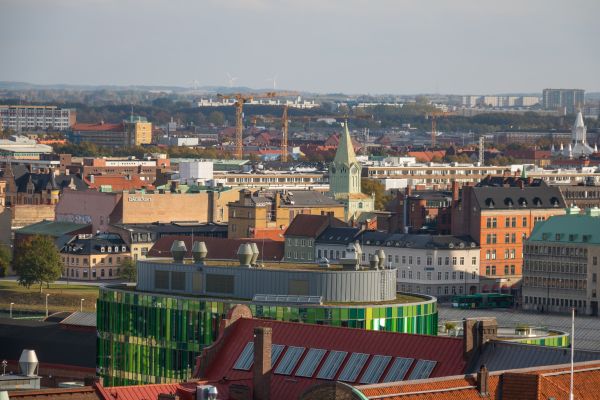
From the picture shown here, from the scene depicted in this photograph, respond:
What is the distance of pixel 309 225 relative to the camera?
387 ft

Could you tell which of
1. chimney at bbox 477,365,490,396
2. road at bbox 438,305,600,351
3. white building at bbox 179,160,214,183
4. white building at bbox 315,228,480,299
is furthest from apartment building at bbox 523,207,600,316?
chimney at bbox 477,365,490,396

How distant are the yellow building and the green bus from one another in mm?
15555

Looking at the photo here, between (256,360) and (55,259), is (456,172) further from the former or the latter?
(256,360)

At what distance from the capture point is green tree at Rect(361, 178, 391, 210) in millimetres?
153125

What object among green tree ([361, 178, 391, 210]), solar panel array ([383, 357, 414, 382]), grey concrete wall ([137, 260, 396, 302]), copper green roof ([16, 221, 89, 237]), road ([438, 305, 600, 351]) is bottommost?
road ([438, 305, 600, 351])

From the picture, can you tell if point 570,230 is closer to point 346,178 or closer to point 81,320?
point 81,320

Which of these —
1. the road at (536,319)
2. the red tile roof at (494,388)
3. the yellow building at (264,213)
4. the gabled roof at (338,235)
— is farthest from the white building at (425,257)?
the red tile roof at (494,388)

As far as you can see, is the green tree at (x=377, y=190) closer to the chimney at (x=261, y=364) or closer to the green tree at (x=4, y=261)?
the green tree at (x=4, y=261)

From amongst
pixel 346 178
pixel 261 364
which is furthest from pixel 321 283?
pixel 346 178

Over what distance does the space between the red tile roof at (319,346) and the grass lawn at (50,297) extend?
180 ft

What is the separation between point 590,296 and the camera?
107062 millimetres

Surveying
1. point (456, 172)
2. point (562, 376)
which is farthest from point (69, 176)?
point (562, 376)

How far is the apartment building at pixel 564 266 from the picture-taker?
352 ft

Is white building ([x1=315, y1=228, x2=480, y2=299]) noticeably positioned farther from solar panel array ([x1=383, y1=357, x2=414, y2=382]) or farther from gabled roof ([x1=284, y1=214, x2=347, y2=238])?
solar panel array ([x1=383, y1=357, x2=414, y2=382])
